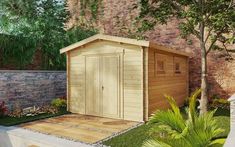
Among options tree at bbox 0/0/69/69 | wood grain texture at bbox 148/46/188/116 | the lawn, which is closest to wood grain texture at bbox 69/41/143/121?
wood grain texture at bbox 148/46/188/116

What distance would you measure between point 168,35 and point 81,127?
→ 805cm

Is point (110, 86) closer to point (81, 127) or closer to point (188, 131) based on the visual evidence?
point (81, 127)

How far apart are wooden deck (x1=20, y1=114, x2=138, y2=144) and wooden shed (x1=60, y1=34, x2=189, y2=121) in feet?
1.76

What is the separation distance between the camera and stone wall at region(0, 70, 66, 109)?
35.0 feet

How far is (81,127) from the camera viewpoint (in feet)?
26.3

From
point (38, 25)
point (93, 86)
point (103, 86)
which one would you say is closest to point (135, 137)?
point (103, 86)

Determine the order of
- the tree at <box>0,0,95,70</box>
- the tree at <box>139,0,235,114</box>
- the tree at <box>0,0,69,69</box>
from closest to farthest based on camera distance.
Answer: the tree at <box>139,0,235,114</box>
the tree at <box>0,0,95,70</box>
the tree at <box>0,0,69,69</box>

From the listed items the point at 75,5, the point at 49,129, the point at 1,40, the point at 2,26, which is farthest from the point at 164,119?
the point at 75,5

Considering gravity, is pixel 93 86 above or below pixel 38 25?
below

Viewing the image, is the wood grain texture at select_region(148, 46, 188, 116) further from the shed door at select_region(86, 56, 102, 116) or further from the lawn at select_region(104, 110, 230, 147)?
the shed door at select_region(86, 56, 102, 116)

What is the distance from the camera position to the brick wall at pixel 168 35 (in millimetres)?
12516

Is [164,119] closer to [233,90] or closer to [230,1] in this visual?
[230,1]

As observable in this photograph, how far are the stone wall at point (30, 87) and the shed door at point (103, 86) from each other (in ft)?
9.92

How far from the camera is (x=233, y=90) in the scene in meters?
12.3
